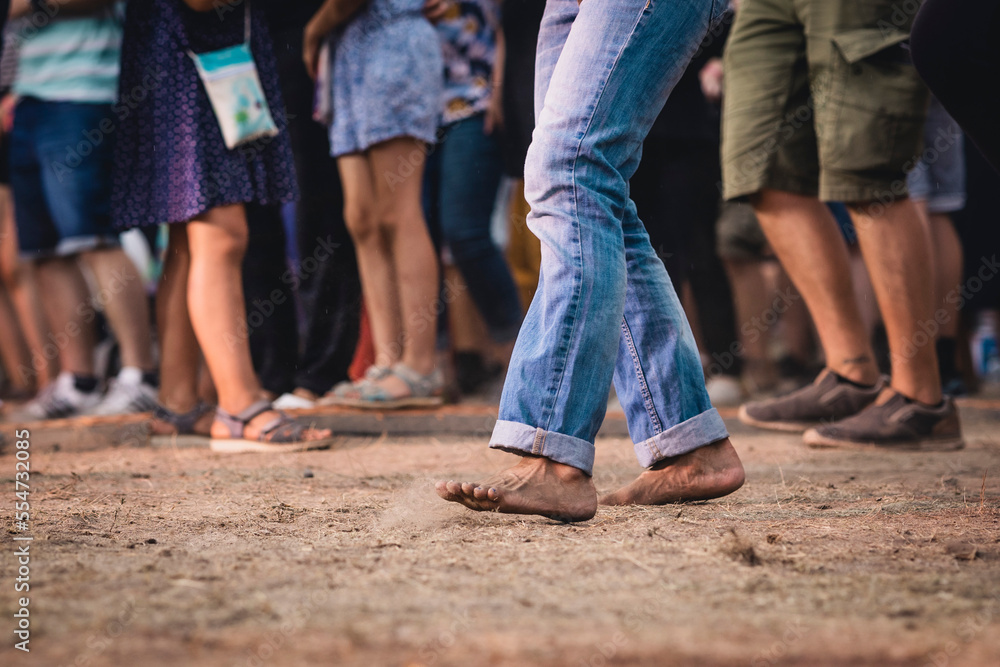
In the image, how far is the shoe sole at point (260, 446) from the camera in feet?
8.95

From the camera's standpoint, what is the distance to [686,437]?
5.71 ft

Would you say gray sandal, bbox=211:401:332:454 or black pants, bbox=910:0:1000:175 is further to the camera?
gray sandal, bbox=211:401:332:454

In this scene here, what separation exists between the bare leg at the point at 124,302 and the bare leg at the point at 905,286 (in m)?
2.78

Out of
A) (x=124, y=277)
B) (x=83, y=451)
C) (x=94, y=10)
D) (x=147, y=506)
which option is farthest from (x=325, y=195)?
(x=147, y=506)

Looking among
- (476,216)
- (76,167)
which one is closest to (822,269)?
(476,216)

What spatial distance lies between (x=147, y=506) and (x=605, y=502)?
0.88m

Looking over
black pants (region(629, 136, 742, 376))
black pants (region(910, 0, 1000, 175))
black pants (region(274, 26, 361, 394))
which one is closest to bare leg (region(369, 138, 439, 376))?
black pants (region(274, 26, 361, 394))

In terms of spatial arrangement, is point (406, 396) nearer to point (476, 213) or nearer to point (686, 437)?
point (476, 213)

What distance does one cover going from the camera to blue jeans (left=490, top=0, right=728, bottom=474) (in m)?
1.57

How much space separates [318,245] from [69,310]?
1.18 meters

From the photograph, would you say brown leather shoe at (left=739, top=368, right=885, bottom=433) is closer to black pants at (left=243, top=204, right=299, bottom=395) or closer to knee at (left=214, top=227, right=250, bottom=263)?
knee at (left=214, top=227, right=250, bottom=263)

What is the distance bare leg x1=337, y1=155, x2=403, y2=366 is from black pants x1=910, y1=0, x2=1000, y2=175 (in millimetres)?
2127

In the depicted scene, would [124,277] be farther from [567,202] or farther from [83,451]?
[567,202]

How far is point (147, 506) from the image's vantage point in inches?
69.7
